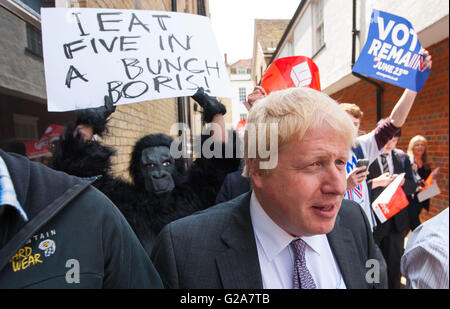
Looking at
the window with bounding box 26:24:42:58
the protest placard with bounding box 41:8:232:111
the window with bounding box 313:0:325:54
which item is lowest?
the protest placard with bounding box 41:8:232:111

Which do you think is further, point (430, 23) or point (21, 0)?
point (430, 23)

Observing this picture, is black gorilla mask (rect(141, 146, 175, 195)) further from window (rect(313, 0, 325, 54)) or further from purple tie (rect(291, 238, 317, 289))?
window (rect(313, 0, 325, 54))

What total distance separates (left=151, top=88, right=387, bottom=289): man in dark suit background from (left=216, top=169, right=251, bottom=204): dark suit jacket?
69 centimetres

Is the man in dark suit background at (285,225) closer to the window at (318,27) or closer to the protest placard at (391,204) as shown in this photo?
the protest placard at (391,204)

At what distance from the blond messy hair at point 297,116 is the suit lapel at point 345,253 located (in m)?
0.40

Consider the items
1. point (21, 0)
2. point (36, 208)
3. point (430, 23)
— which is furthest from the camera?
point (430, 23)

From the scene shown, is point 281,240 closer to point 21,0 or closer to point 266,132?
point 266,132

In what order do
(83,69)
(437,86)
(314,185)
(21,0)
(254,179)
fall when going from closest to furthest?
(314,185) → (254,179) → (83,69) → (21,0) → (437,86)

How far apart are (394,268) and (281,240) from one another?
2566mm

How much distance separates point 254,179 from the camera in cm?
114

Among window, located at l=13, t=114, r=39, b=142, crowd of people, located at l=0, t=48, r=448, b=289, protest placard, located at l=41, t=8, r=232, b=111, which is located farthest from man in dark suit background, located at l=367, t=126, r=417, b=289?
window, located at l=13, t=114, r=39, b=142

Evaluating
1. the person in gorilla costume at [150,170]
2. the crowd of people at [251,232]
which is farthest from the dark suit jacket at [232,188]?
the crowd of people at [251,232]

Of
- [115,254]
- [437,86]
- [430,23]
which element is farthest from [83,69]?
[437,86]

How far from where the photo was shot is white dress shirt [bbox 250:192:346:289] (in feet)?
3.40
